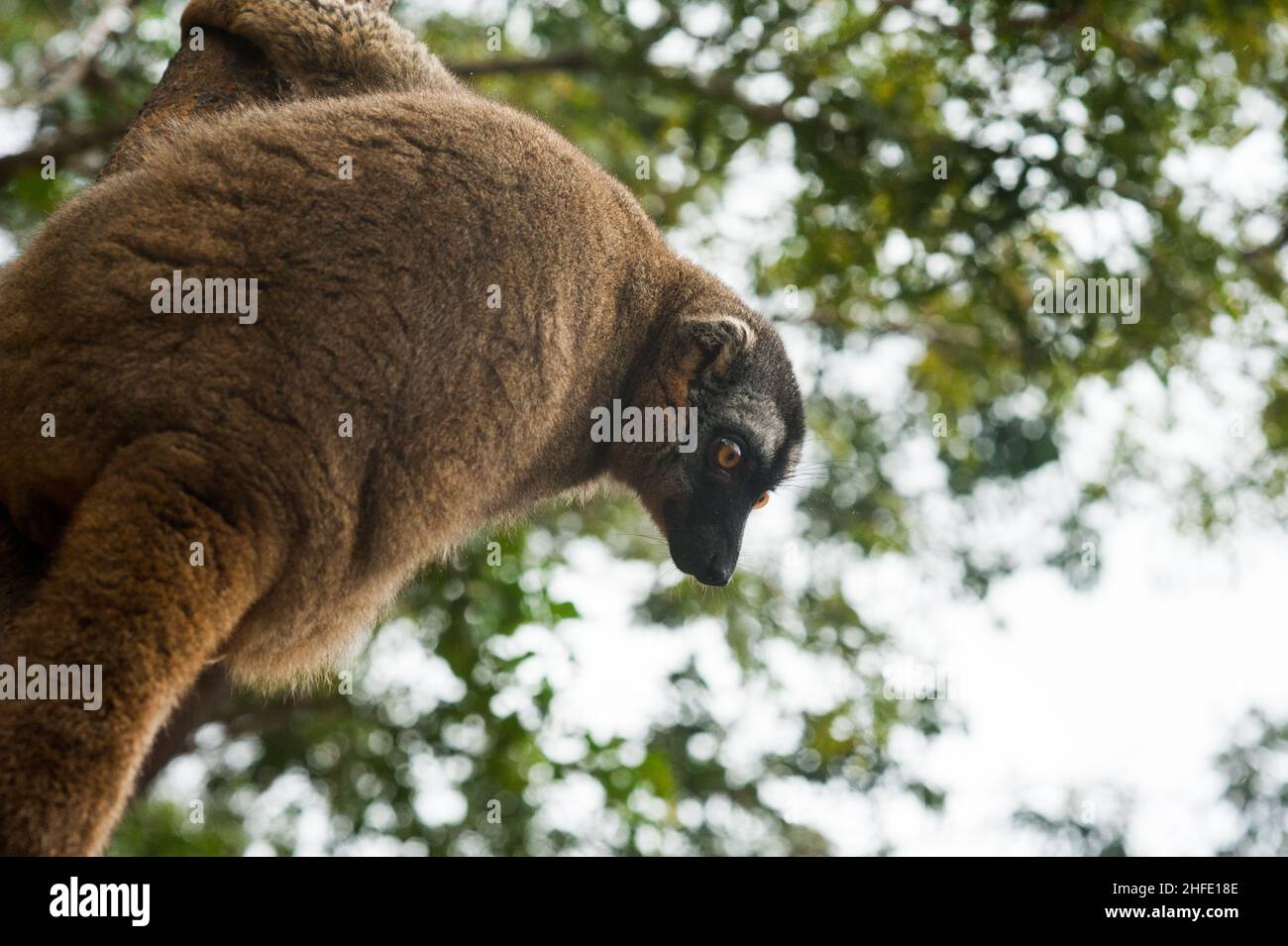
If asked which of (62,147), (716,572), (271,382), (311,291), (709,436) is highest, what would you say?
(62,147)

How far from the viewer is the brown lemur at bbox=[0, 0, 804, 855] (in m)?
3.68

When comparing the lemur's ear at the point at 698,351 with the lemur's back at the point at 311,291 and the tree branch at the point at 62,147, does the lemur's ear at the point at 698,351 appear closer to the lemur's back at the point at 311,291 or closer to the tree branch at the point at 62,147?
the lemur's back at the point at 311,291

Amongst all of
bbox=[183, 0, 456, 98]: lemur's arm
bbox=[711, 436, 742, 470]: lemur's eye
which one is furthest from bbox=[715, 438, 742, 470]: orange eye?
bbox=[183, 0, 456, 98]: lemur's arm

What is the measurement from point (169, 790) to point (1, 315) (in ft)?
36.5

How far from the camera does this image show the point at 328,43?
5883mm

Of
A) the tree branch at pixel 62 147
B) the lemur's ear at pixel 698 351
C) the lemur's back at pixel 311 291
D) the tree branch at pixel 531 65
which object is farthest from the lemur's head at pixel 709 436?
the tree branch at pixel 62 147

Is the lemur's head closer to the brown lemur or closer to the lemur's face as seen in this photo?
the lemur's face

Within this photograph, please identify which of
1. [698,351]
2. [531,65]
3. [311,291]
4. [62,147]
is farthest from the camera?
[531,65]

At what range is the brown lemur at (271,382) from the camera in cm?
368

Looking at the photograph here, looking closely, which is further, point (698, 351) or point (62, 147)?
point (62, 147)

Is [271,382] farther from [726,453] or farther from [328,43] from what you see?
[726,453]

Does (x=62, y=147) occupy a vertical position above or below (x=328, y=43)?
below

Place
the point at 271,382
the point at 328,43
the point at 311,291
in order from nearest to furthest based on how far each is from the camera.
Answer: the point at 271,382 → the point at 311,291 → the point at 328,43

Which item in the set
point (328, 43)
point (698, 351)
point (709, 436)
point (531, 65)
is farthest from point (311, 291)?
point (531, 65)
